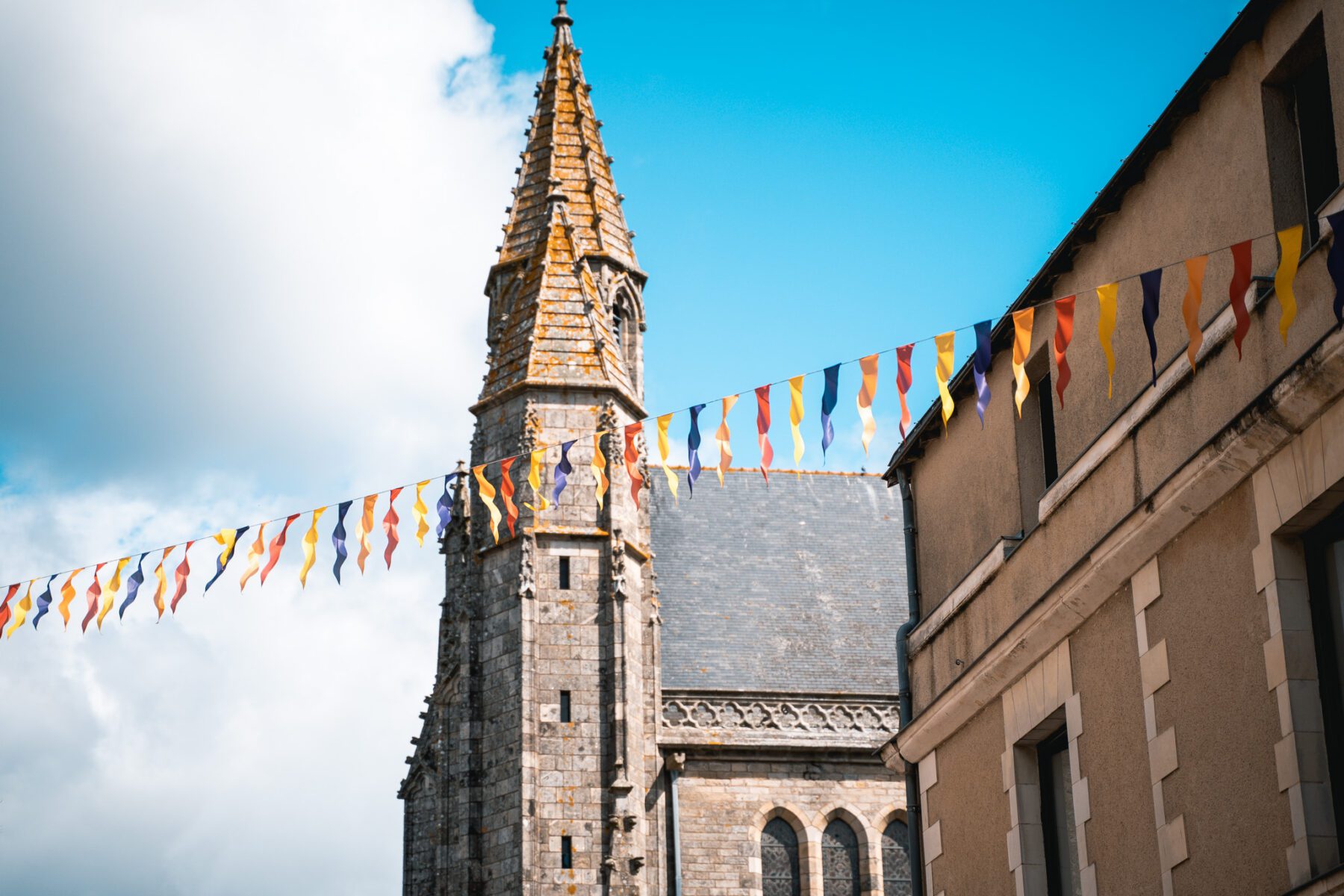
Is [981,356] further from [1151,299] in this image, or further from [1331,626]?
[1331,626]

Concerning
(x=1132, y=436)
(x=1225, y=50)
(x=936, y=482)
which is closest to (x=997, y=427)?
(x=936, y=482)

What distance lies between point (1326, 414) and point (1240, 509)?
0.91 metres

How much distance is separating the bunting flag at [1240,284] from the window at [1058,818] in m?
3.23

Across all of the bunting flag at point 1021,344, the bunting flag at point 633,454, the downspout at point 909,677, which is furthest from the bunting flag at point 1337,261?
the bunting flag at point 633,454

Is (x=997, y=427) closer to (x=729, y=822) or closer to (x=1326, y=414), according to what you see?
(x=1326, y=414)

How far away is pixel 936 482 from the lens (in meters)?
14.5

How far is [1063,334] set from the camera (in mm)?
11297

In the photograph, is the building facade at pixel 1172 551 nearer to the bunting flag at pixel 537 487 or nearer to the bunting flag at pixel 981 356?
the bunting flag at pixel 981 356

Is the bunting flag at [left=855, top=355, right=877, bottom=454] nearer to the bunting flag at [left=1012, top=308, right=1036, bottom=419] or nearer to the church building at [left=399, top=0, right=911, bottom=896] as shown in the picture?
the bunting flag at [left=1012, top=308, right=1036, bottom=419]

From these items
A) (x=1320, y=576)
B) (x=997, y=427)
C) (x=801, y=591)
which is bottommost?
(x=1320, y=576)

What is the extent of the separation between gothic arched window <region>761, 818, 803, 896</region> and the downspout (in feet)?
41.0

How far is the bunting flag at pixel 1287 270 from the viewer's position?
9234 millimetres

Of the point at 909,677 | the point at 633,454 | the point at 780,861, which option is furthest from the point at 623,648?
the point at 909,677

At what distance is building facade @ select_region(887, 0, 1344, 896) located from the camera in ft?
30.4
